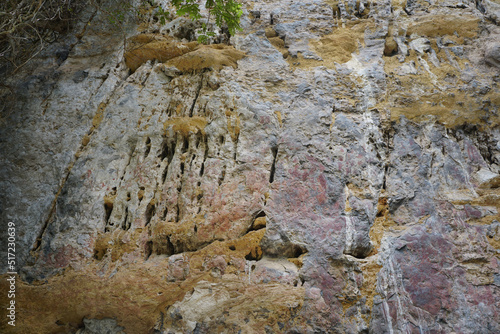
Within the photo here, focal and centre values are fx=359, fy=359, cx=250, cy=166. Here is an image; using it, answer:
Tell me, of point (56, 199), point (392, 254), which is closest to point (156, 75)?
point (56, 199)

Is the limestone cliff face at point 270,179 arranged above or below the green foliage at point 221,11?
below

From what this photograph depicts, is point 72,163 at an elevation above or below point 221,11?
below

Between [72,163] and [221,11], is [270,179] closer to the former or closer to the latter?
[72,163]

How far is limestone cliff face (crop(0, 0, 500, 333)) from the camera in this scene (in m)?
2.77

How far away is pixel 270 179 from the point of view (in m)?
3.34

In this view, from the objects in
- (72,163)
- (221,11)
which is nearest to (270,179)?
(72,163)

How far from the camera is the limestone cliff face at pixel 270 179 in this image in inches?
109

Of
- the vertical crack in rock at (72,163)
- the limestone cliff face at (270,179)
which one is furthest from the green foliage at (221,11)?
the vertical crack in rock at (72,163)

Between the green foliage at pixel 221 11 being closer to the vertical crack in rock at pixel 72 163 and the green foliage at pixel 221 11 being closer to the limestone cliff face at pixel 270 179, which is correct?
the limestone cliff face at pixel 270 179

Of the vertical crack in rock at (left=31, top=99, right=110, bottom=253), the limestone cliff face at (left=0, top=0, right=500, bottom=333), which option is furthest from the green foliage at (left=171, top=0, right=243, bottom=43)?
the vertical crack in rock at (left=31, top=99, right=110, bottom=253)

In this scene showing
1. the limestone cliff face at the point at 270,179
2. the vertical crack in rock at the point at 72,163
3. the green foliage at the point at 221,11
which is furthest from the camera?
the green foliage at the point at 221,11

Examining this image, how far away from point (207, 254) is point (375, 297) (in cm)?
135

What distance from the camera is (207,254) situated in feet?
9.70

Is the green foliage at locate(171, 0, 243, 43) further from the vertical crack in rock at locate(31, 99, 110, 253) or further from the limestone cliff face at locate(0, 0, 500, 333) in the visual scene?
the vertical crack in rock at locate(31, 99, 110, 253)
